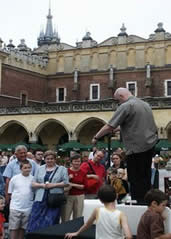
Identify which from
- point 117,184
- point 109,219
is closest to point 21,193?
point 117,184

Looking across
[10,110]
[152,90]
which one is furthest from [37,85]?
[152,90]

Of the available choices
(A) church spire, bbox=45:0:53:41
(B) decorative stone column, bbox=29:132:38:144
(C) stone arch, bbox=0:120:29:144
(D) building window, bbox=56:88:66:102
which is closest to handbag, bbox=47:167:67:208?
(B) decorative stone column, bbox=29:132:38:144

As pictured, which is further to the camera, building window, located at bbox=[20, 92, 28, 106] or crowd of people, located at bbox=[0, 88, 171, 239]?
building window, located at bbox=[20, 92, 28, 106]

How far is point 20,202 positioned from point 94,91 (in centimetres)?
3302

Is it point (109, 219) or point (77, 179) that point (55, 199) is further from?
point (109, 219)

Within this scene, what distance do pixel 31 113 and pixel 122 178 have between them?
999 inches

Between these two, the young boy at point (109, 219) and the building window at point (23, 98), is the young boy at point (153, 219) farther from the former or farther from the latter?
the building window at point (23, 98)

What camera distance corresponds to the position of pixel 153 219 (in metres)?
3.46

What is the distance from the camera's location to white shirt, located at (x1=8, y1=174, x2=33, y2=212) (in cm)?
593

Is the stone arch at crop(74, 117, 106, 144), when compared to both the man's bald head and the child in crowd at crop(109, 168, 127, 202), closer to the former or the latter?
the child in crowd at crop(109, 168, 127, 202)

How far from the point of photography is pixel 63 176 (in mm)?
5910

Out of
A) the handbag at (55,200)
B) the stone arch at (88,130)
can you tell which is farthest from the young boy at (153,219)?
the stone arch at (88,130)

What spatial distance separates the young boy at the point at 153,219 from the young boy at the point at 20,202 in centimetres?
277

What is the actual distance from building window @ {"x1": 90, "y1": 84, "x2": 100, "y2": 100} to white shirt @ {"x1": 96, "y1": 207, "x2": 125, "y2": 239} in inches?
1371
